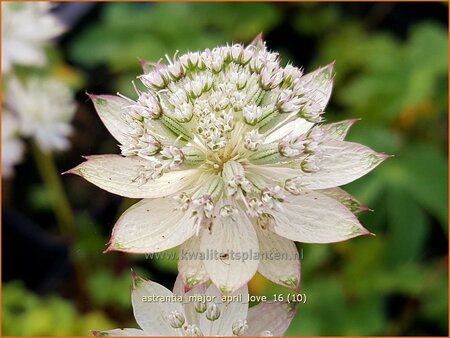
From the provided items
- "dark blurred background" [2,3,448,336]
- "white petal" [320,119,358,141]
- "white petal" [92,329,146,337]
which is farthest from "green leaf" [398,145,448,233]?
"white petal" [92,329,146,337]

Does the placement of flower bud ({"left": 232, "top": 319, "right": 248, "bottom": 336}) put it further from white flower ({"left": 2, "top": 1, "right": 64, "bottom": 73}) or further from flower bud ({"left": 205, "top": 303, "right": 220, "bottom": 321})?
white flower ({"left": 2, "top": 1, "right": 64, "bottom": 73})

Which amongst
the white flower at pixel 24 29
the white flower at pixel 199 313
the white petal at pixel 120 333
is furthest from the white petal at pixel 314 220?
the white flower at pixel 24 29

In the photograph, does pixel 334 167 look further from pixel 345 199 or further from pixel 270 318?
pixel 270 318

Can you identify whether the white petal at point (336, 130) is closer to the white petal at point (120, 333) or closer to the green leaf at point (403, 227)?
the white petal at point (120, 333)

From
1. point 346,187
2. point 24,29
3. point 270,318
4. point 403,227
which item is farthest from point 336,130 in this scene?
point 24,29

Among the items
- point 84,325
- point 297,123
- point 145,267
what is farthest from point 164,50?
point 297,123

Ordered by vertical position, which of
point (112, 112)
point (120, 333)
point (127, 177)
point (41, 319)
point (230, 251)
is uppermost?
point (112, 112)

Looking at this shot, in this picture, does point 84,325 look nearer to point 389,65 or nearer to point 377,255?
point 377,255

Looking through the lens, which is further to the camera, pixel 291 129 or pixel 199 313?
pixel 291 129
